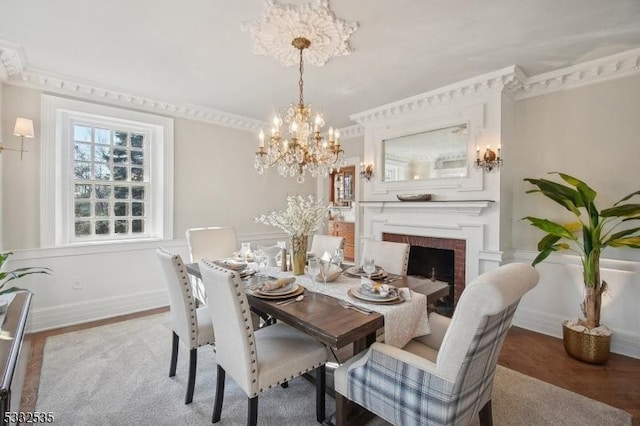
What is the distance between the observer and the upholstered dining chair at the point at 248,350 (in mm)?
1521

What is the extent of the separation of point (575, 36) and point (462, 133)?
122cm

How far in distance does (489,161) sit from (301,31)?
2228 mm

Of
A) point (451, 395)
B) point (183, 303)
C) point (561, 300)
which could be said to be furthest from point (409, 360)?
point (561, 300)

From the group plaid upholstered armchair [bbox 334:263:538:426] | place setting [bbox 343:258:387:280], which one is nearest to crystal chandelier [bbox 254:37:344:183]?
place setting [bbox 343:258:387:280]

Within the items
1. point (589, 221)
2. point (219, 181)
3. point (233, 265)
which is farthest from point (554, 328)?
point (219, 181)

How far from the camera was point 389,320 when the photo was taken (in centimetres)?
161

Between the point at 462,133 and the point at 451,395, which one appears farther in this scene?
the point at 462,133

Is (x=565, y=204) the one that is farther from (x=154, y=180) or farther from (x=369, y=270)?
(x=154, y=180)

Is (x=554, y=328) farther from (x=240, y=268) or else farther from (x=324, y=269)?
(x=240, y=268)

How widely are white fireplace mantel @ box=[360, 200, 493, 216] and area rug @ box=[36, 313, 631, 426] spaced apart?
152 centimetres

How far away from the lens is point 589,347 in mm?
2518

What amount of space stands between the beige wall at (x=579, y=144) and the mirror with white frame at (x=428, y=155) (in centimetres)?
50

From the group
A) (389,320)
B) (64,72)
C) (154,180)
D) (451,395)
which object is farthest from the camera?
(154,180)

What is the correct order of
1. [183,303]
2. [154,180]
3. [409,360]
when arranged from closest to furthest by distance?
[409,360] → [183,303] → [154,180]
